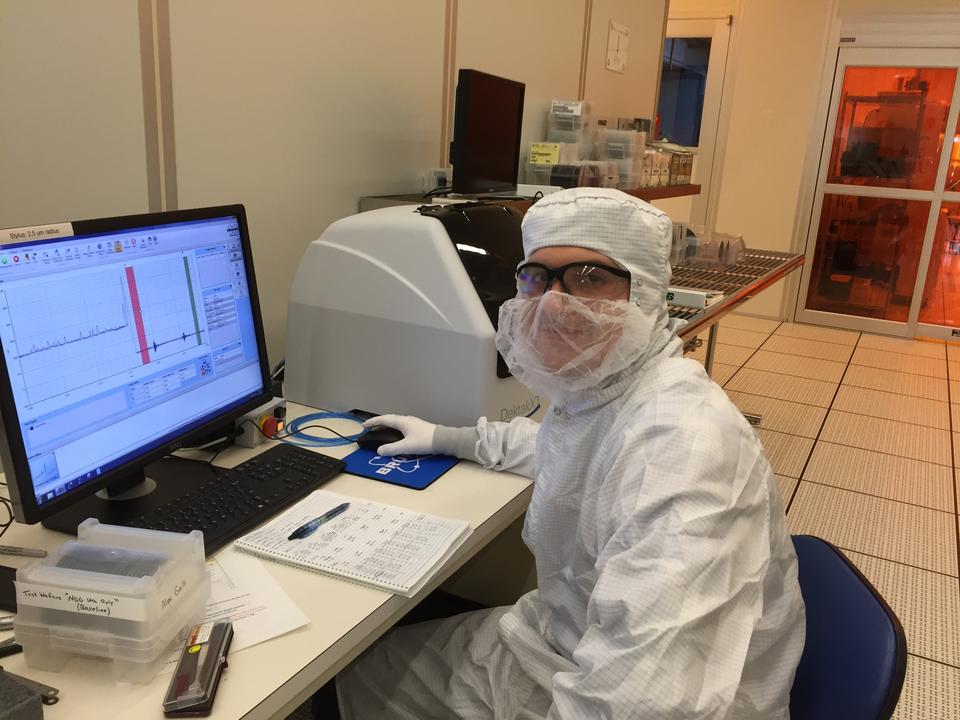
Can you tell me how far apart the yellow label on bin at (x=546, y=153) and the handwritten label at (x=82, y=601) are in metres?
2.35

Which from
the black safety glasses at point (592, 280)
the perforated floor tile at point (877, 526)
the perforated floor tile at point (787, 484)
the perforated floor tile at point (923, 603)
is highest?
the black safety glasses at point (592, 280)

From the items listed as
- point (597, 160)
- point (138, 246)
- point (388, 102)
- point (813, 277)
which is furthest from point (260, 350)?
point (813, 277)

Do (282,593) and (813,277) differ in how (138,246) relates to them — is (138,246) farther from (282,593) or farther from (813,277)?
(813,277)

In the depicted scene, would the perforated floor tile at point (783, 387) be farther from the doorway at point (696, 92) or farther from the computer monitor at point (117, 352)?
the computer monitor at point (117, 352)

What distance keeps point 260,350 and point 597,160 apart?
205 centimetres

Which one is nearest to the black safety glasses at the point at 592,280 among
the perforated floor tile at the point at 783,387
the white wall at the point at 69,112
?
the white wall at the point at 69,112

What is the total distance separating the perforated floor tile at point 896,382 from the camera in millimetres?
4379

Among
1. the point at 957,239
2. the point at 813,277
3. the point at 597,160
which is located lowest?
the point at 813,277

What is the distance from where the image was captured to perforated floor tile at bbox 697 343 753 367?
15.8 feet

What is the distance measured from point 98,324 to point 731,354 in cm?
454

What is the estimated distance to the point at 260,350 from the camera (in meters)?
1.41

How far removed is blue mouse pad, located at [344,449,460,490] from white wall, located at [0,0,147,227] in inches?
27.4

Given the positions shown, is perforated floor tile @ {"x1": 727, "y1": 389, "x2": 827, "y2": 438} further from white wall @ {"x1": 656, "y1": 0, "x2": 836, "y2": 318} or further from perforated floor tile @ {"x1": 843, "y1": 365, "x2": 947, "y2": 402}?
white wall @ {"x1": 656, "y1": 0, "x2": 836, "y2": 318}

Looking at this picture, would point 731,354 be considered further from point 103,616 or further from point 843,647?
point 103,616
